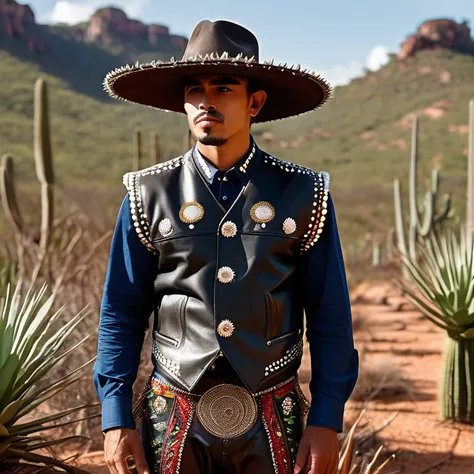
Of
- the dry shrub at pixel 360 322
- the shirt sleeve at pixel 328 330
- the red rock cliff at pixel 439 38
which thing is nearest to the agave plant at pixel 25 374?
the shirt sleeve at pixel 328 330

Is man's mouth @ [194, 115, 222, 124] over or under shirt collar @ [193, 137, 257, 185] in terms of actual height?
over

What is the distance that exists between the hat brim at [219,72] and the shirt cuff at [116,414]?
1025 millimetres

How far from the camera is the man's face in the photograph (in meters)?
2.34

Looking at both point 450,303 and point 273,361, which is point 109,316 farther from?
point 450,303

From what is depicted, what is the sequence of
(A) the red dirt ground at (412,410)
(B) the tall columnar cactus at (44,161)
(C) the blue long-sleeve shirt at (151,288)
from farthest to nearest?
1. (B) the tall columnar cactus at (44,161)
2. (A) the red dirt ground at (412,410)
3. (C) the blue long-sleeve shirt at (151,288)

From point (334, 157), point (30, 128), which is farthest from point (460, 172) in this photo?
point (30, 128)

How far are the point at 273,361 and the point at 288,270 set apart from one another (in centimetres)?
28

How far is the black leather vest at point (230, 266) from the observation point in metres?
2.29

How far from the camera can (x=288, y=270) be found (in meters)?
2.38

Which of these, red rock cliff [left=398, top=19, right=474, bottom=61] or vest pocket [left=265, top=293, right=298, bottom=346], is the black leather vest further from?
red rock cliff [left=398, top=19, right=474, bottom=61]

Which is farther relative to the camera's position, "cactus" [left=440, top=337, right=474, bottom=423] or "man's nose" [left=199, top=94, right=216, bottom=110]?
"cactus" [left=440, top=337, right=474, bottom=423]

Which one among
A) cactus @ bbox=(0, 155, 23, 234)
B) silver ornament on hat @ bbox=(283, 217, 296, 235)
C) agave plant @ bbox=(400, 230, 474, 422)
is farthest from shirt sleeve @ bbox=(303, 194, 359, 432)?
cactus @ bbox=(0, 155, 23, 234)

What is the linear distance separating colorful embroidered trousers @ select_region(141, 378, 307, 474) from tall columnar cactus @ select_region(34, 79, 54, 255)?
656 cm

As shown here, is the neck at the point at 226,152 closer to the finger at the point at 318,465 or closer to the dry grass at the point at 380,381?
the finger at the point at 318,465
